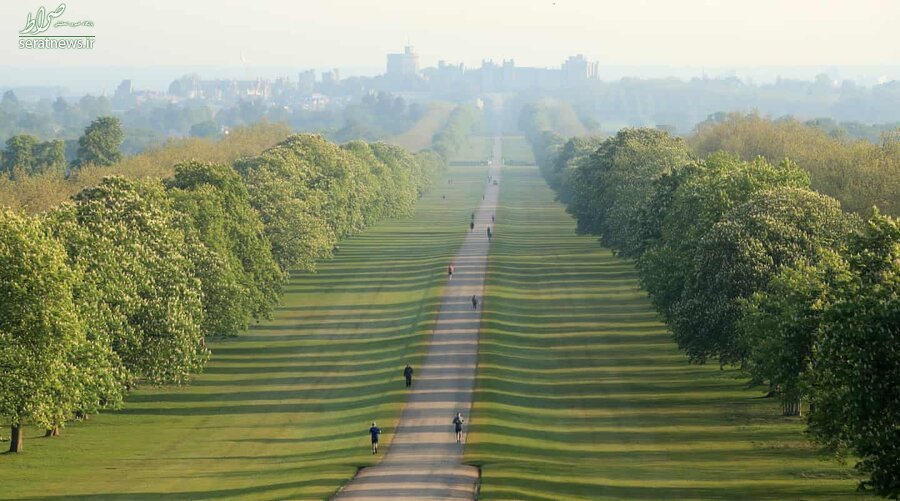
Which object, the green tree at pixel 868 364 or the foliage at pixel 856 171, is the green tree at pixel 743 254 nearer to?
the green tree at pixel 868 364

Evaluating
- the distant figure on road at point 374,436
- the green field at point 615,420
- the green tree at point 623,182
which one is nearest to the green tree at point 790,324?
the green field at point 615,420

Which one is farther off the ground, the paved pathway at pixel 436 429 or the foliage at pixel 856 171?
the foliage at pixel 856 171

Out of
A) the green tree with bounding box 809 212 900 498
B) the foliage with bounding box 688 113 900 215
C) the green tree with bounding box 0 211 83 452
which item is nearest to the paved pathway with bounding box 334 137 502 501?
the green tree with bounding box 809 212 900 498

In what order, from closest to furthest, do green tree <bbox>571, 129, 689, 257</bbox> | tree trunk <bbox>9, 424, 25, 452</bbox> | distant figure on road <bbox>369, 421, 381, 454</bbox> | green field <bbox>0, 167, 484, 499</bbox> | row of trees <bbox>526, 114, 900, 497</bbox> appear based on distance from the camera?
row of trees <bbox>526, 114, 900, 497</bbox>
green field <bbox>0, 167, 484, 499</bbox>
distant figure on road <bbox>369, 421, 381, 454</bbox>
tree trunk <bbox>9, 424, 25, 452</bbox>
green tree <bbox>571, 129, 689, 257</bbox>

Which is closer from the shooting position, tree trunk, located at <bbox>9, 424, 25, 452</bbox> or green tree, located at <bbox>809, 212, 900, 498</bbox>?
green tree, located at <bbox>809, 212, 900, 498</bbox>

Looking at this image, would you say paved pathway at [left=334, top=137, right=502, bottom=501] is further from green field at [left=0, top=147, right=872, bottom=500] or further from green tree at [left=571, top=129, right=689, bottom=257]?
green tree at [left=571, top=129, right=689, bottom=257]

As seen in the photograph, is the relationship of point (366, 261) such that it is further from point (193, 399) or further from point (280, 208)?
point (193, 399)
